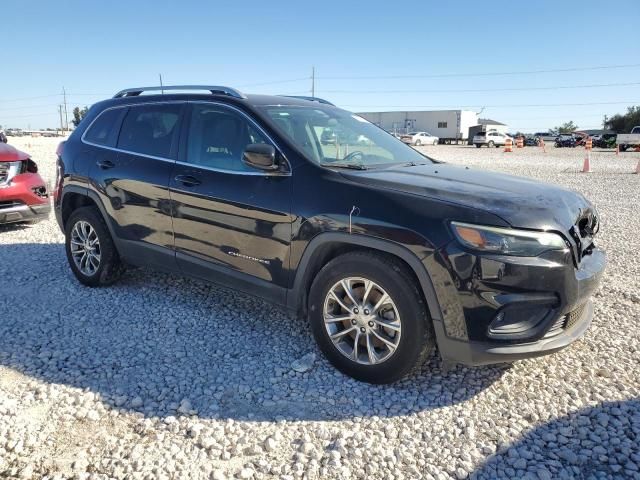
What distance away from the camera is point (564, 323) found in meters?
2.97

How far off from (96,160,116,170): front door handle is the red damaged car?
334cm

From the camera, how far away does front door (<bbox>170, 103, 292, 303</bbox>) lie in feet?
11.3

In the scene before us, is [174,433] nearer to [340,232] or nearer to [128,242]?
[340,232]

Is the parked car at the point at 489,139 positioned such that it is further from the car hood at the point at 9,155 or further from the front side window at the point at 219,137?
the front side window at the point at 219,137

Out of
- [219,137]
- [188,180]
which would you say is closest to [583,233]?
[219,137]

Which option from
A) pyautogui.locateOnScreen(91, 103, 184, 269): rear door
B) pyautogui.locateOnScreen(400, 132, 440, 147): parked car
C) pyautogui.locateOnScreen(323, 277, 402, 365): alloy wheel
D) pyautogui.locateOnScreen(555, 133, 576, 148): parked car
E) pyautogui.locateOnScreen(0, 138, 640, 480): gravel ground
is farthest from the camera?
pyautogui.locateOnScreen(555, 133, 576, 148): parked car

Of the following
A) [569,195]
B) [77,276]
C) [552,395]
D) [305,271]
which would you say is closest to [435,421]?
[552,395]

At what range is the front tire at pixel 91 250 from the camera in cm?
476

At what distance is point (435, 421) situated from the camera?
9.29 feet

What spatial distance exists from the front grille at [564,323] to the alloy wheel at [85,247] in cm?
398

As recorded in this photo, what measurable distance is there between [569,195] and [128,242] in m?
3.63

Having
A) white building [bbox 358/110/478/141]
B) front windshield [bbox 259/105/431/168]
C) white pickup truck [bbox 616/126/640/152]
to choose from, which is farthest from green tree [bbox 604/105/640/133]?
front windshield [bbox 259/105/431/168]

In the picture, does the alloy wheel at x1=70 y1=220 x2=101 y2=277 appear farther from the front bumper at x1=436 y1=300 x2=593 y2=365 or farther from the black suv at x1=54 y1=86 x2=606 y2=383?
the front bumper at x1=436 y1=300 x2=593 y2=365

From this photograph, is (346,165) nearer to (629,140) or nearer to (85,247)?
(85,247)
